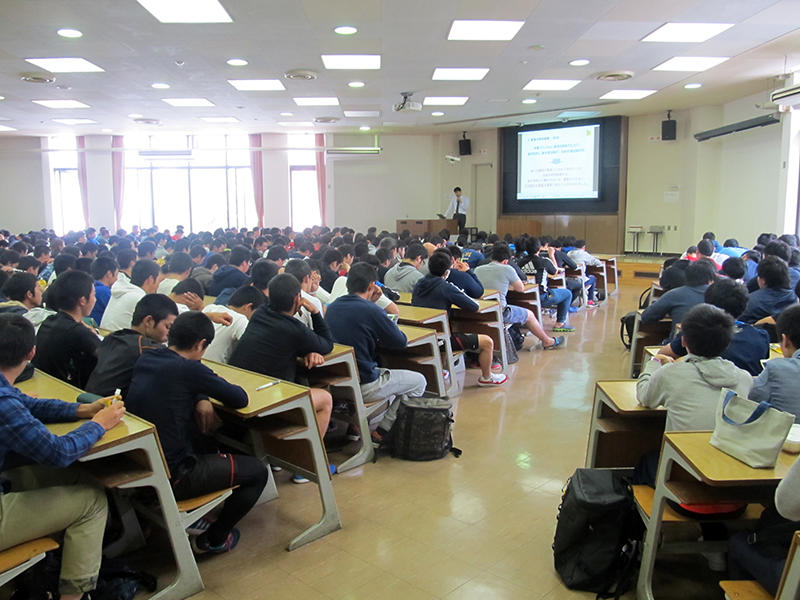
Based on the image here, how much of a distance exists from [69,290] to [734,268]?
5030 mm

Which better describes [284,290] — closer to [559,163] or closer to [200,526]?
[200,526]

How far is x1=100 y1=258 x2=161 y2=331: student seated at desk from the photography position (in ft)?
12.6

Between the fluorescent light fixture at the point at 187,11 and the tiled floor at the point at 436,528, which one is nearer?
the tiled floor at the point at 436,528

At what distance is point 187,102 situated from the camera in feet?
34.4

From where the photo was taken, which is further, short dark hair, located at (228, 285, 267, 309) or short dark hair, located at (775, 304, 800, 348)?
short dark hair, located at (228, 285, 267, 309)

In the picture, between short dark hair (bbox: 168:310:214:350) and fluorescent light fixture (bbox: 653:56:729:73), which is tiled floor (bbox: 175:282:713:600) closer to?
short dark hair (bbox: 168:310:214:350)

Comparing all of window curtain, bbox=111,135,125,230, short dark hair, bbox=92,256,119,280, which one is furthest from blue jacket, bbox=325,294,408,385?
window curtain, bbox=111,135,125,230

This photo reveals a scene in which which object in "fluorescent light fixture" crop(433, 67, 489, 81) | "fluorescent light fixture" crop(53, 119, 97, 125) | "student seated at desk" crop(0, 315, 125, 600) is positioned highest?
"fluorescent light fixture" crop(53, 119, 97, 125)

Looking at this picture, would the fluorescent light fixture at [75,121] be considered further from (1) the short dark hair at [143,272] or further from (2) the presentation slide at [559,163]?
(1) the short dark hair at [143,272]

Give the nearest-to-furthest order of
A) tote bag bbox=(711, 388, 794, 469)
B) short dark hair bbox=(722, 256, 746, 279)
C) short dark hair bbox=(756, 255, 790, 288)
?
tote bag bbox=(711, 388, 794, 469)
short dark hair bbox=(756, 255, 790, 288)
short dark hair bbox=(722, 256, 746, 279)

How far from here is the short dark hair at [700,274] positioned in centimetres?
448

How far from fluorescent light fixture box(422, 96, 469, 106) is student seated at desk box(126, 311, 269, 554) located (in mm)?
8685

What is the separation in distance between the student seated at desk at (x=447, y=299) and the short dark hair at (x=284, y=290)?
2063mm

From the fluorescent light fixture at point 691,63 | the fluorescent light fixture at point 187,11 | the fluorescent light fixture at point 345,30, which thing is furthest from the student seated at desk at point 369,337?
the fluorescent light fixture at point 691,63
